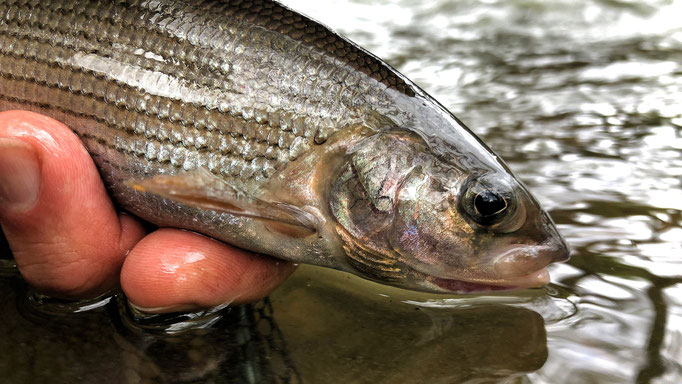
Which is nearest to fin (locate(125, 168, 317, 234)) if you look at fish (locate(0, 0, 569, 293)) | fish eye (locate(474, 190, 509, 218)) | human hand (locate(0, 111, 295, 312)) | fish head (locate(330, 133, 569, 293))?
fish (locate(0, 0, 569, 293))

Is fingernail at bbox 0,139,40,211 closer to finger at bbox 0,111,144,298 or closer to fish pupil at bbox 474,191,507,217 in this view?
finger at bbox 0,111,144,298

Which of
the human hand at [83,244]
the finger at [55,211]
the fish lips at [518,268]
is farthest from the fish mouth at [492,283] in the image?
the finger at [55,211]

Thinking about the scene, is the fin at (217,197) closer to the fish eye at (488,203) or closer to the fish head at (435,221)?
the fish head at (435,221)

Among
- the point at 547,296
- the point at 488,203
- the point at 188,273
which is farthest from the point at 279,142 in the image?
the point at 547,296

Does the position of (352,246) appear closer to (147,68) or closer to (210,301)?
(210,301)

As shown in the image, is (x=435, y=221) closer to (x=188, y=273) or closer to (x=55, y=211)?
(x=188, y=273)

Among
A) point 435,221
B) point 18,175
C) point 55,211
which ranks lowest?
point 55,211
